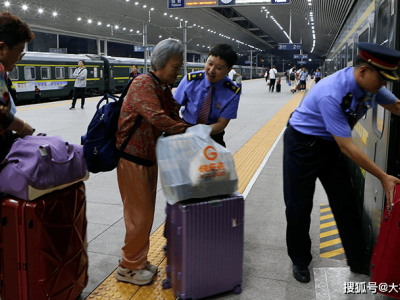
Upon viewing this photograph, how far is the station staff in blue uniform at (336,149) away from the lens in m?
2.15

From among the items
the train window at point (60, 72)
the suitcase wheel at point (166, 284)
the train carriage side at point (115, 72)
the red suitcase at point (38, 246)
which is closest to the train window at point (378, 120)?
the suitcase wheel at point (166, 284)

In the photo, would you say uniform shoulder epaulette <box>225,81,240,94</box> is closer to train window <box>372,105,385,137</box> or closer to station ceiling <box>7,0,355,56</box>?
train window <box>372,105,385,137</box>

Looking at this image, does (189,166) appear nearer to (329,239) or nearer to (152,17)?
(329,239)

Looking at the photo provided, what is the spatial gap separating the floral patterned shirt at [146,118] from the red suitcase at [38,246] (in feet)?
1.50

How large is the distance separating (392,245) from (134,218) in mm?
1488

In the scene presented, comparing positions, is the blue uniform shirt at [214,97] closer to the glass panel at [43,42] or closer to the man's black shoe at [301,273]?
the man's black shoe at [301,273]

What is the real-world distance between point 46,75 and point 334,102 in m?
17.9

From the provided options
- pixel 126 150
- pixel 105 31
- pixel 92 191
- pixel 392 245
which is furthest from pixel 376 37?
pixel 105 31

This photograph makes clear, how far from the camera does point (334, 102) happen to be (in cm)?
225

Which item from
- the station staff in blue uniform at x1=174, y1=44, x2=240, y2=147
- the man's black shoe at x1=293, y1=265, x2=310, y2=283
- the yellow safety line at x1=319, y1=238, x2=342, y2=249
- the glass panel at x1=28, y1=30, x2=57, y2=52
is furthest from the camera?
the glass panel at x1=28, y1=30, x2=57, y2=52

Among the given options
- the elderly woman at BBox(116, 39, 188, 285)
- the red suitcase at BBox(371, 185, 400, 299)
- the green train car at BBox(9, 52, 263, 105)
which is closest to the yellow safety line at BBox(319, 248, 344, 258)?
the red suitcase at BBox(371, 185, 400, 299)

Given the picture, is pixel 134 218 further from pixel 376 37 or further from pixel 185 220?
pixel 376 37

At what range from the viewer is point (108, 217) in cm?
379

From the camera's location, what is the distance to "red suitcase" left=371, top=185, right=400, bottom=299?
2.04m
